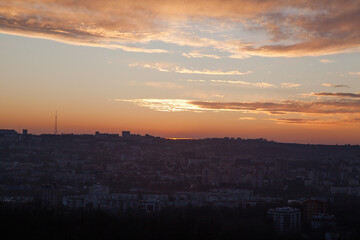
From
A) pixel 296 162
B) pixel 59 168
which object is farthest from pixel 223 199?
pixel 296 162

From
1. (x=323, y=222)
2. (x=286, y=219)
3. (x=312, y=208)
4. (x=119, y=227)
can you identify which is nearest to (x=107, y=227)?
(x=119, y=227)

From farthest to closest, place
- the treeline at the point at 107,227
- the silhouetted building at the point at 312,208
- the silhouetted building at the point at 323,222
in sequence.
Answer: the silhouetted building at the point at 312,208 < the silhouetted building at the point at 323,222 < the treeline at the point at 107,227

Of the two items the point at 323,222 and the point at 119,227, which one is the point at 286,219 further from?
the point at 119,227

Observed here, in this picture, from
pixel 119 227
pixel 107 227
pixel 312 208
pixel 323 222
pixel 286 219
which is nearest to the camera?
pixel 107 227

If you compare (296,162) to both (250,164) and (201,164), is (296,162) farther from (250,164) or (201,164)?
(201,164)

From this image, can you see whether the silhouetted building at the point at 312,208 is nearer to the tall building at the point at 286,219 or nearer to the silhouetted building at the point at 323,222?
the tall building at the point at 286,219

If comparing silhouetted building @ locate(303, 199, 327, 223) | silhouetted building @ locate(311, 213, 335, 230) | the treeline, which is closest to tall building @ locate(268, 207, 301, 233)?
silhouetted building @ locate(303, 199, 327, 223)

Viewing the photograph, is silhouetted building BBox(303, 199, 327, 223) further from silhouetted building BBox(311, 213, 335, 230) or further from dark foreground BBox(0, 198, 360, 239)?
dark foreground BBox(0, 198, 360, 239)

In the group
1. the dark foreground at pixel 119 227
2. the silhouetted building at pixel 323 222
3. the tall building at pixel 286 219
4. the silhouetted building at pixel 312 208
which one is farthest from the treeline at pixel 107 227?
the silhouetted building at pixel 312 208
